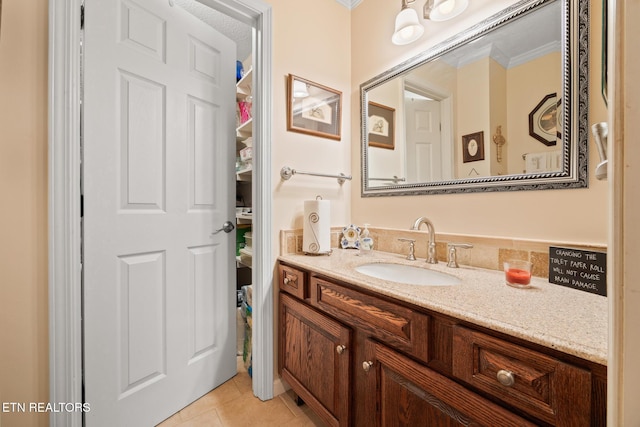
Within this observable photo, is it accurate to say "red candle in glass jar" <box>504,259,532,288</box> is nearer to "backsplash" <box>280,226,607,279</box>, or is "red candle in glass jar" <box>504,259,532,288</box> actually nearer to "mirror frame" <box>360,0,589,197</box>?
"backsplash" <box>280,226,607,279</box>

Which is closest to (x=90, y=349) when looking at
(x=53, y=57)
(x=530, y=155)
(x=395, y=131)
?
(x=53, y=57)

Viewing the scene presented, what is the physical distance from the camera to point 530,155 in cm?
97

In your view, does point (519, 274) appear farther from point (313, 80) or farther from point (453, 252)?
point (313, 80)

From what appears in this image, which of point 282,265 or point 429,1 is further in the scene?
point 282,265

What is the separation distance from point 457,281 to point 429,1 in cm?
131

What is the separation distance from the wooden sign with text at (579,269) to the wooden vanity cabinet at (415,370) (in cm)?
43

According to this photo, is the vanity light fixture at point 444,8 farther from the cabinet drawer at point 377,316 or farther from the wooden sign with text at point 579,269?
the cabinet drawer at point 377,316

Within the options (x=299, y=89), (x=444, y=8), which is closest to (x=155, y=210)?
(x=299, y=89)

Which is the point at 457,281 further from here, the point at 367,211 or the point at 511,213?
the point at 367,211

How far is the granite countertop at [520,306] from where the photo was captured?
0.50m

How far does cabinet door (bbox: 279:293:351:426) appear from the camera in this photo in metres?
0.99

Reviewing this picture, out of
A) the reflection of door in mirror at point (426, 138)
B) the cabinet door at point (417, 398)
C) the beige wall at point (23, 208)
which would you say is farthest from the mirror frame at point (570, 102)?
the beige wall at point (23, 208)

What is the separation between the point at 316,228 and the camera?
138cm

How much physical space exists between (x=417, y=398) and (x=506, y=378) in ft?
0.94
